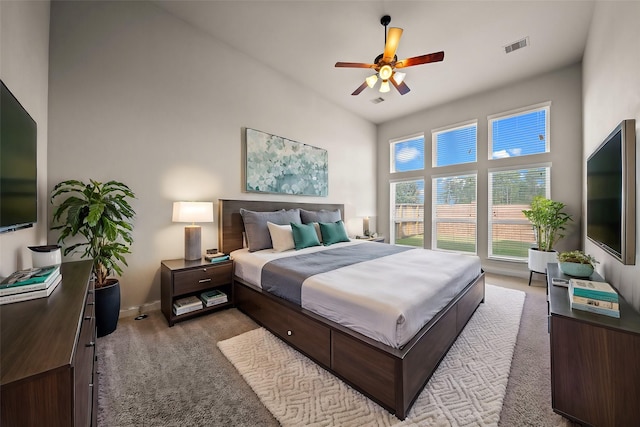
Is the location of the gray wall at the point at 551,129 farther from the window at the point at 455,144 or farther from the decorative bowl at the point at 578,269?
the decorative bowl at the point at 578,269

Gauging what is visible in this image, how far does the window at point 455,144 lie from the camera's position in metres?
4.75

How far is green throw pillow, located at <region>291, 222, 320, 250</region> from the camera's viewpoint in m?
3.27

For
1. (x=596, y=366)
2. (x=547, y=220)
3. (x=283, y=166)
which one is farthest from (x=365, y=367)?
(x=547, y=220)

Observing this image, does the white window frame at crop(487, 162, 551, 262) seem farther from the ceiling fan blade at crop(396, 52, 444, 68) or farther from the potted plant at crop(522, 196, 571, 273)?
the ceiling fan blade at crop(396, 52, 444, 68)

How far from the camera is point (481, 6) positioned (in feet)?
8.71

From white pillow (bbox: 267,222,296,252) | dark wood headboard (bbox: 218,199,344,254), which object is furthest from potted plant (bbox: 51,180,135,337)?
white pillow (bbox: 267,222,296,252)

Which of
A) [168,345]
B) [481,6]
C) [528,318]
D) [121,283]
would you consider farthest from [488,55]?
[121,283]

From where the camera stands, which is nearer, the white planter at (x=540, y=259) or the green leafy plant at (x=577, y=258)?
the green leafy plant at (x=577, y=258)

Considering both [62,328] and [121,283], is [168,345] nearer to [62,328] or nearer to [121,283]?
[121,283]

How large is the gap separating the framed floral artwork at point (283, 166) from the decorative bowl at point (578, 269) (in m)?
3.38

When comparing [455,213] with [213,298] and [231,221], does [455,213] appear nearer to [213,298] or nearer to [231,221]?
[231,221]

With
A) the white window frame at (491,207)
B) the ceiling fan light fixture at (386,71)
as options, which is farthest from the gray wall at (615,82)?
the ceiling fan light fixture at (386,71)

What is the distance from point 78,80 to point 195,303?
2.47m

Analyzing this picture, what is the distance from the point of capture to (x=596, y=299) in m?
1.42
